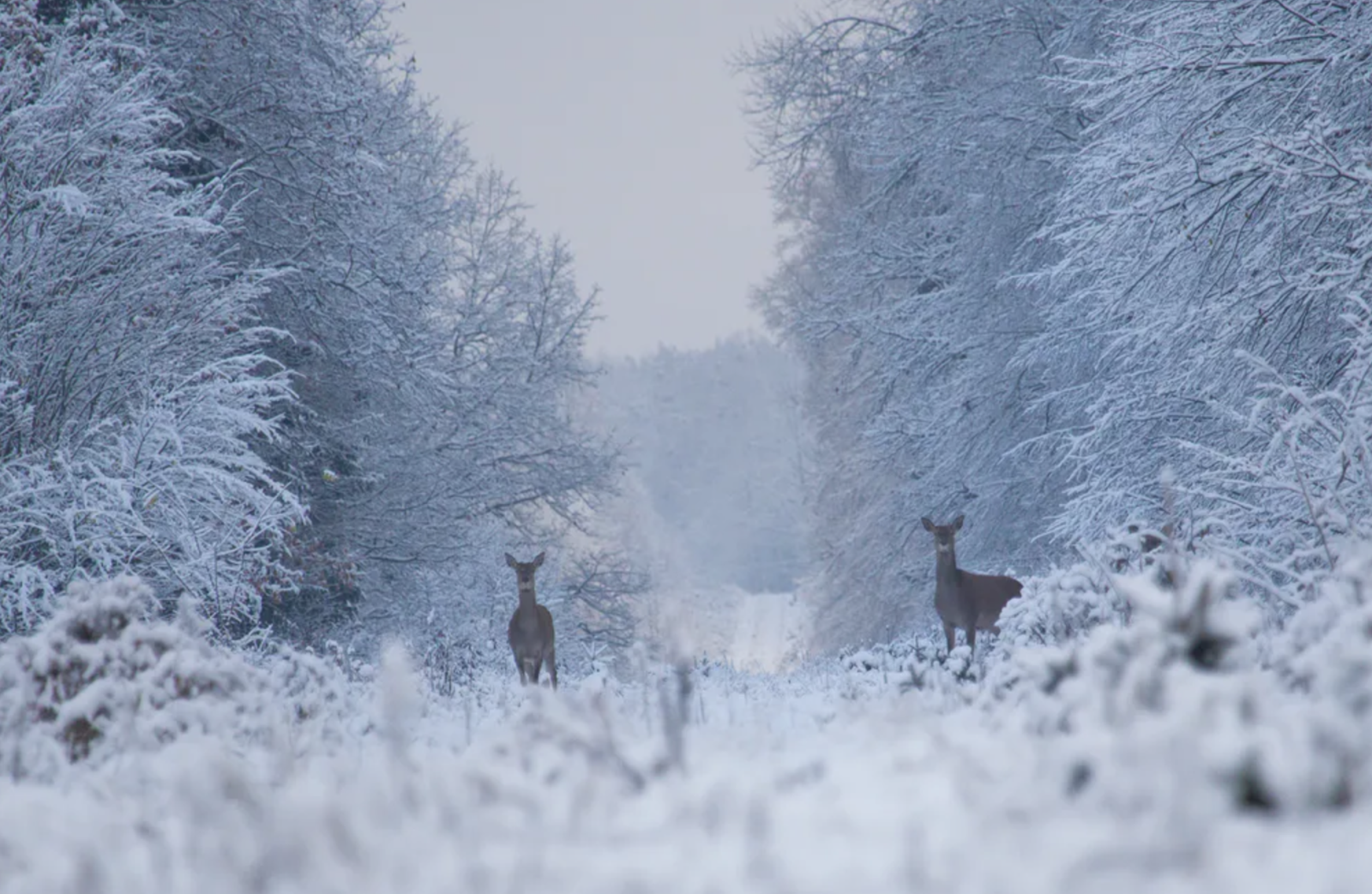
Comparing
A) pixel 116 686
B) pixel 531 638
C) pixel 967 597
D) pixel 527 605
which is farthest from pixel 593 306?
pixel 116 686

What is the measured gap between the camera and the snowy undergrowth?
187 cm

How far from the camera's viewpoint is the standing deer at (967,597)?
413 inches

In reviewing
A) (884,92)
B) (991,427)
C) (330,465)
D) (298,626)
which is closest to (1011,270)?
(991,427)

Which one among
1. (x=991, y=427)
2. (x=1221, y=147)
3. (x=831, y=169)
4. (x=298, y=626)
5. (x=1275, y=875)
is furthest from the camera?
(x=831, y=169)

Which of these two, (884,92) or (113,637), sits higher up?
(884,92)

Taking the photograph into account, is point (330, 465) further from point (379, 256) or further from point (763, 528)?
point (763, 528)

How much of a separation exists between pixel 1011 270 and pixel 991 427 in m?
2.16

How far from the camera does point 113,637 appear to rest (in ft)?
16.2

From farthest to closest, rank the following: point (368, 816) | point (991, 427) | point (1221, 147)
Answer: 1. point (991, 427)
2. point (1221, 147)
3. point (368, 816)

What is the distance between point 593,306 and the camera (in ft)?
62.1

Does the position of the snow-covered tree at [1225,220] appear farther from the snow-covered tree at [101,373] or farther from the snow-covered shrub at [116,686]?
the snow-covered tree at [101,373]

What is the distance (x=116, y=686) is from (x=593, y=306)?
14943 millimetres

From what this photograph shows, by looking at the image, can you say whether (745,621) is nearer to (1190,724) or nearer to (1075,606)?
(1075,606)

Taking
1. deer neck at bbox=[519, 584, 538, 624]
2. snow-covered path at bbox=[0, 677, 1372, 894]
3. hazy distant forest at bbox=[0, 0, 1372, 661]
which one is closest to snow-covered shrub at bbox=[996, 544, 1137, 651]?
hazy distant forest at bbox=[0, 0, 1372, 661]
